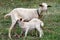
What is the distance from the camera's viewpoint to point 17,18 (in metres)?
8.29

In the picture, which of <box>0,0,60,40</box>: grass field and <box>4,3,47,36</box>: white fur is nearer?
<box>0,0,60,40</box>: grass field

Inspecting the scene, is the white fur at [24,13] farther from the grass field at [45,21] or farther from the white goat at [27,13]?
the grass field at [45,21]

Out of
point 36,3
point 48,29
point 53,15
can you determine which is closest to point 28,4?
point 36,3

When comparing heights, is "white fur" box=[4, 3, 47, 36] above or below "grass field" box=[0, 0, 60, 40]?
above

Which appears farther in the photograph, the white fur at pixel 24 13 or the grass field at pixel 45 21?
the white fur at pixel 24 13

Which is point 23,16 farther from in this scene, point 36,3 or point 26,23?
point 36,3

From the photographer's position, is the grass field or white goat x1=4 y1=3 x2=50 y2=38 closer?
the grass field

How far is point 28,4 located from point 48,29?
5.00 m

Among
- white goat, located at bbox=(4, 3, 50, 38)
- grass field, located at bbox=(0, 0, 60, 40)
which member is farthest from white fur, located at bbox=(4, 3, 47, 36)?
grass field, located at bbox=(0, 0, 60, 40)

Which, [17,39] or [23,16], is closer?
[17,39]

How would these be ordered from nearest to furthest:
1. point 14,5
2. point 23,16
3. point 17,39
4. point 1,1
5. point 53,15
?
point 17,39 < point 23,16 < point 53,15 < point 14,5 < point 1,1

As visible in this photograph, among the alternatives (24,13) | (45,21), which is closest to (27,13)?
(24,13)

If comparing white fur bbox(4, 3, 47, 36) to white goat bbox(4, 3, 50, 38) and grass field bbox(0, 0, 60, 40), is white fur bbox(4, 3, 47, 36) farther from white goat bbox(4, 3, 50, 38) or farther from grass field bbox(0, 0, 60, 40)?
grass field bbox(0, 0, 60, 40)

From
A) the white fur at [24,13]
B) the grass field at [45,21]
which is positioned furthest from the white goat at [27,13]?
the grass field at [45,21]
